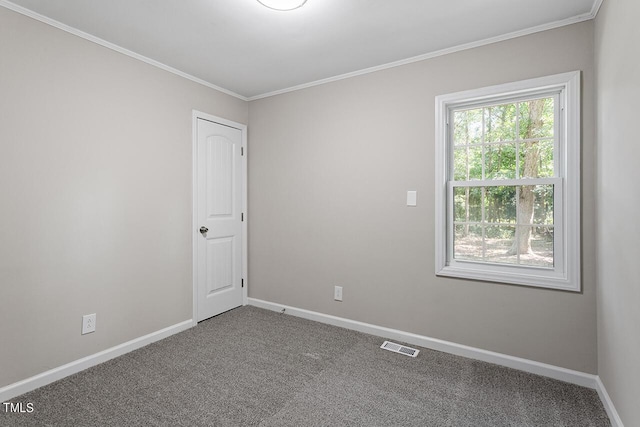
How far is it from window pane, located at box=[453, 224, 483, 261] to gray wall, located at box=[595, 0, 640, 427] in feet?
2.46

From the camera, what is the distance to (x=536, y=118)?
244 cm

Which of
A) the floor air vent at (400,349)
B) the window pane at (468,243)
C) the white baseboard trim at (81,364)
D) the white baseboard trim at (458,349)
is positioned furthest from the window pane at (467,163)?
the white baseboard trim at (81,364)

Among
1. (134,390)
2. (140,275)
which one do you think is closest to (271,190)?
(140,275)

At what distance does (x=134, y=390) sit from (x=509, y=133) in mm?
3203

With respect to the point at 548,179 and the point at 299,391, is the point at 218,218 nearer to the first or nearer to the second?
the point at 299,391

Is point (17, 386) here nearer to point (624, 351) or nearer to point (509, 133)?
point (624, 351)

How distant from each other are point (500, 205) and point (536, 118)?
680 mm

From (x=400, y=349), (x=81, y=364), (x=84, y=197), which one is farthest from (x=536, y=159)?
(x=81, y=364)

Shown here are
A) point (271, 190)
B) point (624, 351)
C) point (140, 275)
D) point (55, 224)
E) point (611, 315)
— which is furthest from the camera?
point (271, 190)

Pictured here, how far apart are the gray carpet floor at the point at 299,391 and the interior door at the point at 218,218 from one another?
2.42 ft

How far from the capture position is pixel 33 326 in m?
2.16

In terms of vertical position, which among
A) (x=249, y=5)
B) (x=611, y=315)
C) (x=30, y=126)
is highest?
(x=249, y=5)

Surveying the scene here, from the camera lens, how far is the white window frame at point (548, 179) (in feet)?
7.22

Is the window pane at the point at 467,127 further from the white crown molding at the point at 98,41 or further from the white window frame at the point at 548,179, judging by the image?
the white crown molding at the point at 98,41
